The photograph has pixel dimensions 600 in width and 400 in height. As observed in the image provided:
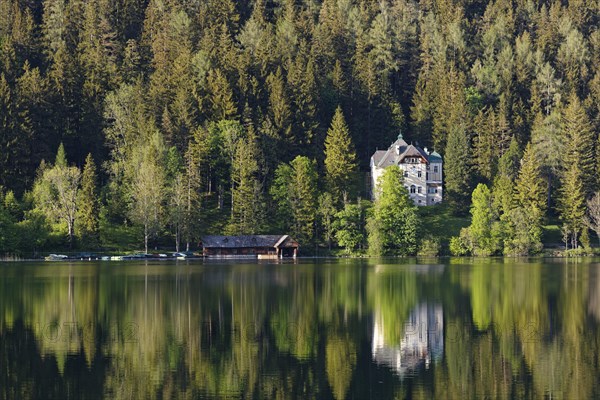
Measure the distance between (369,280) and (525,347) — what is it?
123 ft

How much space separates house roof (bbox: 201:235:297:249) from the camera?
129625 millimetres

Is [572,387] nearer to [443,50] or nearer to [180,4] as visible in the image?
[443,50]

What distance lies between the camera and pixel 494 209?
5285 inches

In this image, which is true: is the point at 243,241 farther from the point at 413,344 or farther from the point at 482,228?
the point at 413,344

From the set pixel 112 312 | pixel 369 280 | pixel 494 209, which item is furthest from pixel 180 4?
pixel 112 312

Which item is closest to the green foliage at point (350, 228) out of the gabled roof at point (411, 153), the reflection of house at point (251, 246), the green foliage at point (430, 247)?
the reflection of house at point (251, 246)

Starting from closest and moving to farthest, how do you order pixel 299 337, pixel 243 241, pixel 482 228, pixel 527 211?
1. pixel 299 337
2. pixel 243 241
3. pixel 482 228
4. pixel 527 211

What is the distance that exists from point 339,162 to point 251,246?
2088cm

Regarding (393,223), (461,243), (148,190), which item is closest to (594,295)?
(461,243)

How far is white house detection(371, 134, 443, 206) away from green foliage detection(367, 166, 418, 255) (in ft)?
42.5

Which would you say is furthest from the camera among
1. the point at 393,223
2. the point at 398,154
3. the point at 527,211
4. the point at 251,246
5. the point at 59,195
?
the point at 398,154

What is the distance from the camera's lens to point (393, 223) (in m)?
132

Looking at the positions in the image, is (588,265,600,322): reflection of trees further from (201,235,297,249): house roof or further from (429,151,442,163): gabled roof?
(429,151,442,163): gabled roof

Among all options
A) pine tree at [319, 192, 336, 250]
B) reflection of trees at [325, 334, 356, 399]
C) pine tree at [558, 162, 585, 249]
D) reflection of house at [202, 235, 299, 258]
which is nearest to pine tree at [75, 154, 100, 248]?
reflection of house at [202, 235, 299, 258]
